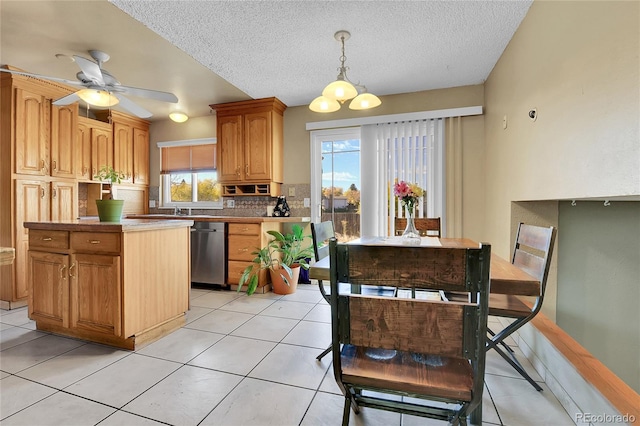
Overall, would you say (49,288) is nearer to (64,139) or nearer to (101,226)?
(101,226)

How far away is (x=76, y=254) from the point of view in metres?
2.11

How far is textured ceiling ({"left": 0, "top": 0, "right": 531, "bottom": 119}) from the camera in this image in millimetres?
2051

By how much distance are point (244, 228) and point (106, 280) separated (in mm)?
1628

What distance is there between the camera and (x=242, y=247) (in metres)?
3.51

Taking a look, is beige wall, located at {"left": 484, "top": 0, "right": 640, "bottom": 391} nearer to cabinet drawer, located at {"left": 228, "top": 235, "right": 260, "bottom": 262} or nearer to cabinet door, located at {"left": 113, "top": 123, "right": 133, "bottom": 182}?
cabinet drawer, located at {"left": 228, "top": 235, "right": 260, "bottom": 262}

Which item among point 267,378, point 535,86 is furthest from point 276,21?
point 267,378

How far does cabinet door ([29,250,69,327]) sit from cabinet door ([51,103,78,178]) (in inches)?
57.6

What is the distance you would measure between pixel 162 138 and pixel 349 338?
496cm

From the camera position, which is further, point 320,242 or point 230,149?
point 230,149

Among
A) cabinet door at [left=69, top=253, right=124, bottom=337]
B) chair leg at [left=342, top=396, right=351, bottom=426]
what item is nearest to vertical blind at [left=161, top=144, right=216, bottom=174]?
cabinet door at [left=69, top=253, right=124, bottom=337]

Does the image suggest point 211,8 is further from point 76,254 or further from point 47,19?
point 76,254

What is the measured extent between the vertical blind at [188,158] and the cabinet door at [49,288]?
2524 millimetres

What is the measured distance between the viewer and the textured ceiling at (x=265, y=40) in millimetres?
2051

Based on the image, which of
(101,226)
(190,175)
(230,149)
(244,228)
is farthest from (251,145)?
(101,226)
